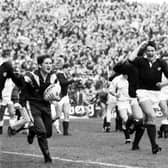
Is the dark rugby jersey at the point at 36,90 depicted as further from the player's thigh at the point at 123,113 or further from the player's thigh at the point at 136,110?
the player's thigh at the point at 123,113

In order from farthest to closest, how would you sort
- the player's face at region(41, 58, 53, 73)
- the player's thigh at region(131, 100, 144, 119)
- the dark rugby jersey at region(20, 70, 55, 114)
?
the player's thigh at region(131, 100, 144, 119), the dark rugby jersey at region(20, 70, 55, 114), the player's face at region(41, 58, 53, 73)

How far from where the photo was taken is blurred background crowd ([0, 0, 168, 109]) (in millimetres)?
43125

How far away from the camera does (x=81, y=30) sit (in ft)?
153

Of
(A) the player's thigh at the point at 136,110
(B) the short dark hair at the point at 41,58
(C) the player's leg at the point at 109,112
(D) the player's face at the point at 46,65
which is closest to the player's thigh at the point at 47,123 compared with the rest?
(D) the player's face at the point at 46,65

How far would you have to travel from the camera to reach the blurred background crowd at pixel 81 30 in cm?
4312

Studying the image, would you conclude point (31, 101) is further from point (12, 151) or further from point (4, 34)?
point (4, 34)

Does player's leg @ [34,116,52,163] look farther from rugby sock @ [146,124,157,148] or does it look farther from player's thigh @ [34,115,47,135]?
rugby sock @ [146,124,157,148]

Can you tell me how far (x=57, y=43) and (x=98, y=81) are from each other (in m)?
7.42

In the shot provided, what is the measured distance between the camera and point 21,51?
44219 mm

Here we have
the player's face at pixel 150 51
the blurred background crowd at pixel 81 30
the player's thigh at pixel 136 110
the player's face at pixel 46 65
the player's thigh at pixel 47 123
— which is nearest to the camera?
the player's face at pixel 46 65

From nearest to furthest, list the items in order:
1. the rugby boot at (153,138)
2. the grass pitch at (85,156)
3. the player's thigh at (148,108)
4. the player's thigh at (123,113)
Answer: the grass pitch at (85,156) → the rugby boot at (153,138) → the player's thigh at (148,108) → the player's thigh at (123,113)

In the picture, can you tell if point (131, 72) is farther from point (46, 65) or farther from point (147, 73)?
point (46, 65)

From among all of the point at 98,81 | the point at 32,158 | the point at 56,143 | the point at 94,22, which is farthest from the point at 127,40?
the point at 32,158

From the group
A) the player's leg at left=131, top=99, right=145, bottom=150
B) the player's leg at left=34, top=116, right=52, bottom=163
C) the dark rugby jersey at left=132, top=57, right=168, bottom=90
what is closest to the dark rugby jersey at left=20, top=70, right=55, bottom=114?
the player's leg at left=34, top=116, right=52, bottom=163
